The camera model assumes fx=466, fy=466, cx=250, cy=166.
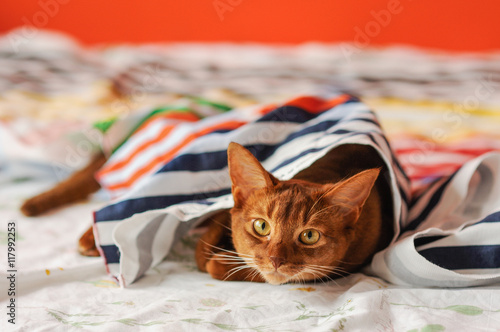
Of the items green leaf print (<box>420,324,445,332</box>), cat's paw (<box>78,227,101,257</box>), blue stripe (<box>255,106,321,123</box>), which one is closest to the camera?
green leaf print (<box>420,324,445,332</box>)

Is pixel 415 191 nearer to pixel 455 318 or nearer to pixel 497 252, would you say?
pixel 497 252

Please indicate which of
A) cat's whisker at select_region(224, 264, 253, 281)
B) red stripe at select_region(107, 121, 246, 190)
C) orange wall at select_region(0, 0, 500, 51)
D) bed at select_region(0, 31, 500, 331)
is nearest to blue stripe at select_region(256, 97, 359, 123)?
red stripe at select_region(107, 121, 246, 190)

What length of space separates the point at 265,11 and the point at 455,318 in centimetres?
217

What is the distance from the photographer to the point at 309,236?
3.26 ft

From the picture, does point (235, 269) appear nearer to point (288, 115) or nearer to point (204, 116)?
point (288, 115)

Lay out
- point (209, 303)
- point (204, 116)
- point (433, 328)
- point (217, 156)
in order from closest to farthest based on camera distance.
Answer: point (433, 328) < point (209, 303) < point (217, 156) < point (204, 116)

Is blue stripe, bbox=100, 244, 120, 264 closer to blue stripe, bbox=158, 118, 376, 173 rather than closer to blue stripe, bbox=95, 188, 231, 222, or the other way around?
blue stripe, bbox=95, 188, 231, 222

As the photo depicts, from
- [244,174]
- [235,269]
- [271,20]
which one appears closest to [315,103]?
[244,174]

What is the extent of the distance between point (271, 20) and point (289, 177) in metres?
1.77

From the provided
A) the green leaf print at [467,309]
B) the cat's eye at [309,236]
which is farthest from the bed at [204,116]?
the cat's eye at [309,236]

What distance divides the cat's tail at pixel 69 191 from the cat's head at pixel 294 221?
0.72 m

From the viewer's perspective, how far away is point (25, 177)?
5.74 ft

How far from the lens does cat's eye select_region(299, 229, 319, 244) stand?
99cm

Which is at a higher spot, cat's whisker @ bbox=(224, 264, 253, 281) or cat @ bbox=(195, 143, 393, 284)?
cat @ bbox=(195, 143, 393, 284)
